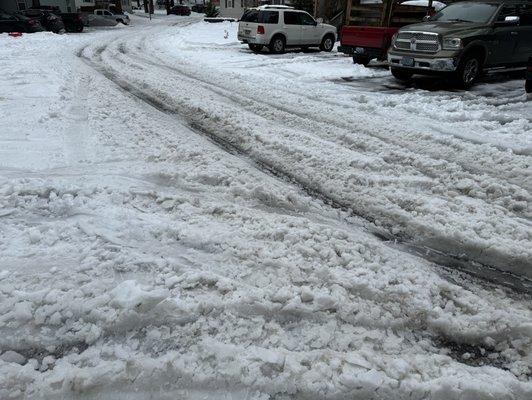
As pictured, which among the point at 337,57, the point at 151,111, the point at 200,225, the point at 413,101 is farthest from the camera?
the point at 337,57

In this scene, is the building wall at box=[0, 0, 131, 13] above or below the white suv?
above

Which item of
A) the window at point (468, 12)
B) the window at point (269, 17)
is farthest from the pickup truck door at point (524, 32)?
the window at point (269, 17)

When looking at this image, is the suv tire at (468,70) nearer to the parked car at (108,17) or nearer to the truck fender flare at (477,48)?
the truck fender flare at (477,48)

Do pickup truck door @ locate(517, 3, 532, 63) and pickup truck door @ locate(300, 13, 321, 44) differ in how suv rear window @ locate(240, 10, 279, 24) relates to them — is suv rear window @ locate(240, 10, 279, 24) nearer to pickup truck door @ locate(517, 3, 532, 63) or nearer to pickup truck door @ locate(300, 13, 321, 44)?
pickup truck door @ locate(300, 13, 321, 44)

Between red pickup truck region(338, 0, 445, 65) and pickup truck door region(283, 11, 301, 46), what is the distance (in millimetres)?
3168

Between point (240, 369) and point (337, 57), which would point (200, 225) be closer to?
point (240, 369)

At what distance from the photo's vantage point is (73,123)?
6.39 metres

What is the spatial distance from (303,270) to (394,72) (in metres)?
9.88

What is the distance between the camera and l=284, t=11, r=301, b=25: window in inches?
696

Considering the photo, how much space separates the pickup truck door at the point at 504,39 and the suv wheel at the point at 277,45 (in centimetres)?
932

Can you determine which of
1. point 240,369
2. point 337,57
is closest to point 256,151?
point 240,369

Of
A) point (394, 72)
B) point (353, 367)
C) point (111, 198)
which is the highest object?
point (394, 72)

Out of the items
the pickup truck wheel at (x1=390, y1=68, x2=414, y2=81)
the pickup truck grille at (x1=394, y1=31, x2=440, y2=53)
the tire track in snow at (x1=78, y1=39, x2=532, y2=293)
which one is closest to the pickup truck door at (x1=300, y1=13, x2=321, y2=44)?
the pickup truck wheel at (x1=390, y1=68, x2=414, y2=81)

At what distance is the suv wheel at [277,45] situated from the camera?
17.5 metres
